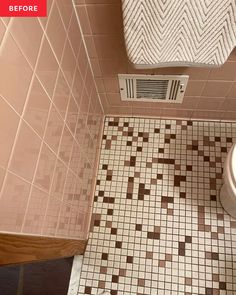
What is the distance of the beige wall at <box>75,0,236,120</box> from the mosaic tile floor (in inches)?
3.3

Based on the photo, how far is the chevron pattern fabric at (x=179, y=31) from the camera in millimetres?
703

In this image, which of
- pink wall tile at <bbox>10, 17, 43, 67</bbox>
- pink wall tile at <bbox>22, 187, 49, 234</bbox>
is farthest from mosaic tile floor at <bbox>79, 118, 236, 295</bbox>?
pink wall tile at <bbox>10, 17, 43, 67</bbox>

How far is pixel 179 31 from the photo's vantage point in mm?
775

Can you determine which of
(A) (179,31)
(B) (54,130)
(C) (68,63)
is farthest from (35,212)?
(A) (179,31)

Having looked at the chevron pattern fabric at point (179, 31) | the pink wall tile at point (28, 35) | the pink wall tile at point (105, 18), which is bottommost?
the pink wall tile at point (28, 35)

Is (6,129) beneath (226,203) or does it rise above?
beneath

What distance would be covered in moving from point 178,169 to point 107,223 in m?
0.41

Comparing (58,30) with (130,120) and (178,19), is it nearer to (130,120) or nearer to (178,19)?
(178,19)

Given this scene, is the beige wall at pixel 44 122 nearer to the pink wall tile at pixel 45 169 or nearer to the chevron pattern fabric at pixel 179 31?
the pink wall tile at pixel 45 169

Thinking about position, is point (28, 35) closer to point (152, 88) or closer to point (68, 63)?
point (68, 63)

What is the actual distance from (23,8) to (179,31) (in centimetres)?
41

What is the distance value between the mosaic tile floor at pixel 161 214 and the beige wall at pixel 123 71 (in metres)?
0.08

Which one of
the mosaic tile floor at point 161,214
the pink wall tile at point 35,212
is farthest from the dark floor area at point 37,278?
the pink wall tile at point 35,212

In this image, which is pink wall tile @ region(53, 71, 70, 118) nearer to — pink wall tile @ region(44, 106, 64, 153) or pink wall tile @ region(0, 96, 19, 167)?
pink wall tile @ region(44, 106, 64, 153)
